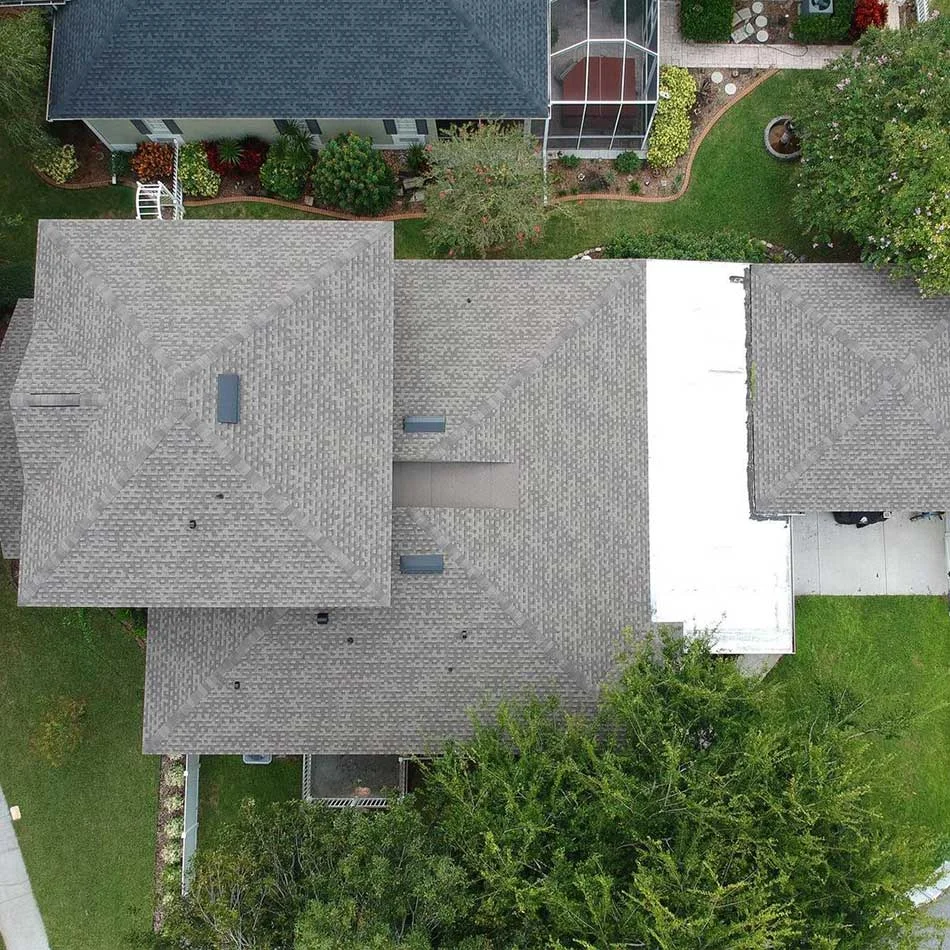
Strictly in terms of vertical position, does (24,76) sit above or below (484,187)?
above

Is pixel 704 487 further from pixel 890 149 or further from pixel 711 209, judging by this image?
pixel 890 149

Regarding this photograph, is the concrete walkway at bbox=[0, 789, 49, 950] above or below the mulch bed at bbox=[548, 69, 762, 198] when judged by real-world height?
below

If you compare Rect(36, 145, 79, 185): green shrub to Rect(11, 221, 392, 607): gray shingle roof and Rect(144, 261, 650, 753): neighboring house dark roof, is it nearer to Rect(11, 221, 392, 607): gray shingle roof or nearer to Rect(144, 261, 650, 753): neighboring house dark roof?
Rect(11, 221, 392, 607): gray shingle roof

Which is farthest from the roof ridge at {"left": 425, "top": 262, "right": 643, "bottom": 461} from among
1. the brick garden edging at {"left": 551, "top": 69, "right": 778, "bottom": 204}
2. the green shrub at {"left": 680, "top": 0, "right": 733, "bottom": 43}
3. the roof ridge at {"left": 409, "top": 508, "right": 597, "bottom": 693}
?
the green shrub at {"left": 680, "top": 0, "right": 733, "bottom": 43}

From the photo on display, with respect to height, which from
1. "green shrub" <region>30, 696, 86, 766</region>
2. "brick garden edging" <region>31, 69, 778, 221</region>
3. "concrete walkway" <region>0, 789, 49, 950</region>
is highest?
"brick garden edging" <region>31, 69, 778, 221</region>

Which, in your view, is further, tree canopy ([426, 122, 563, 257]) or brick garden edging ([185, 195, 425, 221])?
brick garden edging ([185, 195, 425, 221])

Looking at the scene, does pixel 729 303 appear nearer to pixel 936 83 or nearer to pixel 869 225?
pixel 869 225

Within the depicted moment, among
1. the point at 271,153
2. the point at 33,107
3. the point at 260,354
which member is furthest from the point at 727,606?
the point at 33,107

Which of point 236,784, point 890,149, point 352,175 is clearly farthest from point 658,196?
point 236,784
